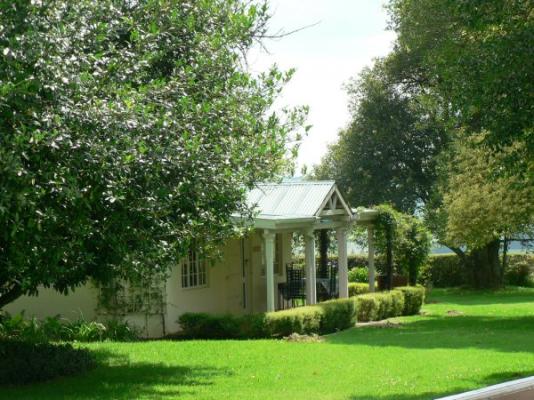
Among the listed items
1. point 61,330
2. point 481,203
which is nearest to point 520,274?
point 481,203

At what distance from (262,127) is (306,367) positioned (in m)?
4.33

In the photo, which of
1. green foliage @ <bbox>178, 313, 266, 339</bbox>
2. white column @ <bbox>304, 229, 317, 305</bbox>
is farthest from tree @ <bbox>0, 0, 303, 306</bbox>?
white column @ <bbox>304, 229, 317, 305</bbox>

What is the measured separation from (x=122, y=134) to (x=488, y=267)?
32.7 m

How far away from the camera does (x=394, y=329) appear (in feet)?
72.5

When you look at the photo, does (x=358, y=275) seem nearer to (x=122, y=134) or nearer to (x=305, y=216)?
(x=305, y=216)

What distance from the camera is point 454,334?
20203 millimetres

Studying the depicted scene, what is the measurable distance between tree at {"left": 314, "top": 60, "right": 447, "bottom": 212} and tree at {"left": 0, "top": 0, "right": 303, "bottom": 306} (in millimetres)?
30237

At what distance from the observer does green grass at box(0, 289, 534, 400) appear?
38.1ft

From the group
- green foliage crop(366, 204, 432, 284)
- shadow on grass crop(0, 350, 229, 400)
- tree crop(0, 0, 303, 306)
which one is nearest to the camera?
tree crop(0, 0, 303, 306)

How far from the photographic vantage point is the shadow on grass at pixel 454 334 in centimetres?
1769

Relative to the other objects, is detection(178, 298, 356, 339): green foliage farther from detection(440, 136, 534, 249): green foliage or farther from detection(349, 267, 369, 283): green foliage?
detection(349, 267, 369, 283): green foliage

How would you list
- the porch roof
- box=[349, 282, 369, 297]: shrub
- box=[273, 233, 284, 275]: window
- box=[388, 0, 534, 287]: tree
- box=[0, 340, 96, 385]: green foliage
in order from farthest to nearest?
1. box=[349, 282, 369, 297]: shrub
2. box=[273, 233, 284, 275]: window
3. the porch roof
4. box=[0, 340, 96, 385]: green foliage
5. box=[388, 0, 534, 287]: tree

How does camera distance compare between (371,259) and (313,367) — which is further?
(371,259)

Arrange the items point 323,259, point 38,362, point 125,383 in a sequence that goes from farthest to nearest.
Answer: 1. point 323,259
2. point 38,362
3. point 125,383
